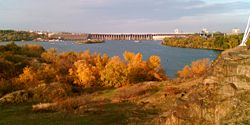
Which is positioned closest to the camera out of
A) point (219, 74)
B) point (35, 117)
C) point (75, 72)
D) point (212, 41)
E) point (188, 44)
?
point (219, 74)

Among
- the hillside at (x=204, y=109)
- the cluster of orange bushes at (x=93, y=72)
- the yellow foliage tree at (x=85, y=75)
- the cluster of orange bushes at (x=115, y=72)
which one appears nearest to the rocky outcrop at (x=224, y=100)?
the hillside at (x=204, y=109)

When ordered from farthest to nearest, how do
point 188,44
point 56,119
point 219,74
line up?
point 188,44 < point 56,119 < point 219,74

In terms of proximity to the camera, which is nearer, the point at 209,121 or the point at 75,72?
the point at 209,121

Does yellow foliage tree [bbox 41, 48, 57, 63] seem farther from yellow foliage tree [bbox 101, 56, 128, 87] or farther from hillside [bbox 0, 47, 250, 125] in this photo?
hillside [bbox 0, 47, 250, 125]

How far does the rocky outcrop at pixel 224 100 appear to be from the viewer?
10578mm

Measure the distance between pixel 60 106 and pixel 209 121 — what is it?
11716mm

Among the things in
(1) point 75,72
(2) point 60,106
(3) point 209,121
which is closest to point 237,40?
(1) point 75,72

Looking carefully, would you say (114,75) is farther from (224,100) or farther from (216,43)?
(216,43)

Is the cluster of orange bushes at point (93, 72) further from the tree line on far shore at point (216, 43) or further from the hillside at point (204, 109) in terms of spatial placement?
the tree line on far shore at point (216, 43)

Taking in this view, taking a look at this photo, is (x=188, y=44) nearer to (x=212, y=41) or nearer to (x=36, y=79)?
(x=212, y=41)

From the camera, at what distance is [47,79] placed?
47.2 meters

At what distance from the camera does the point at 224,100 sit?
11352mm

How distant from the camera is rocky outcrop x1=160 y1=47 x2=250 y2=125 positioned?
10.6 m

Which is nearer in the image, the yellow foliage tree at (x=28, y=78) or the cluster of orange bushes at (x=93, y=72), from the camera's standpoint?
the yellow foliage tree at (x=28, y=78)
